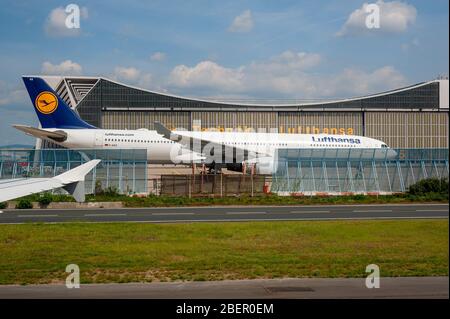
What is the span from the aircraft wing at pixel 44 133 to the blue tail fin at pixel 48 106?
4.00 feet

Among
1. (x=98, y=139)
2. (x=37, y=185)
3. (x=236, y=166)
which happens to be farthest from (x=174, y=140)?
(x=37, y=185)

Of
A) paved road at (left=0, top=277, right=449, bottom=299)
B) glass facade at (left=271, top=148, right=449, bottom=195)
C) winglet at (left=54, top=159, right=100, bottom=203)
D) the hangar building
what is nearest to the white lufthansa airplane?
glass facade at (left=271, top=148, right=449, bottom=195)

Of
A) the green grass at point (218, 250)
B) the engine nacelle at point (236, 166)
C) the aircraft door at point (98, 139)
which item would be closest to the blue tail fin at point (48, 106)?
the aircraft door at point (98, 139)

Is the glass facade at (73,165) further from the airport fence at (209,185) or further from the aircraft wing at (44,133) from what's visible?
the aircraft wing at (44,133)

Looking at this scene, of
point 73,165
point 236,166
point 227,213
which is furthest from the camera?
point 236,166

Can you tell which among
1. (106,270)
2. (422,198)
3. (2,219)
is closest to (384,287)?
(106,270)

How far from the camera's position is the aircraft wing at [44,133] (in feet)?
158

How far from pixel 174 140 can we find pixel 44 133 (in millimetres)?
12647

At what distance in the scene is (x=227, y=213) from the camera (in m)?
24.6

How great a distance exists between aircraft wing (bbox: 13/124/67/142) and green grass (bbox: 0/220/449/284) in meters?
31.1

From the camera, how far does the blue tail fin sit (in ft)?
167

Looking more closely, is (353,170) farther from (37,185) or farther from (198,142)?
(37,185)
